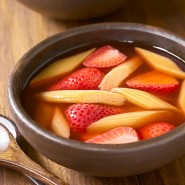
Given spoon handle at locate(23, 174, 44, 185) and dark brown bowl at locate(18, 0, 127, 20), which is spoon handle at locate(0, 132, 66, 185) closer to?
spoon handle at locate(23, 174, 44, 185)

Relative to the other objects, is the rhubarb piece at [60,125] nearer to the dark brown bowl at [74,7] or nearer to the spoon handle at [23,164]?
the spoon handle at [23,164]

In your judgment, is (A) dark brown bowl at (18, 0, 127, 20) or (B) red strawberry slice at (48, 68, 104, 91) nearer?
(B) red strawberry slice at (48, 68, 104, 91)

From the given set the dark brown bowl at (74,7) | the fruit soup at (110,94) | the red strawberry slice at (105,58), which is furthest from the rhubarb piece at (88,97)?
the dark brown bowl at (74,7)

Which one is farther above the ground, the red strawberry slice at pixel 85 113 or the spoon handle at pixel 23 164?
the red strawberry slice at pixel 85 113

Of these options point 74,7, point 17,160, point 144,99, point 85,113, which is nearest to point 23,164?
point 17,160

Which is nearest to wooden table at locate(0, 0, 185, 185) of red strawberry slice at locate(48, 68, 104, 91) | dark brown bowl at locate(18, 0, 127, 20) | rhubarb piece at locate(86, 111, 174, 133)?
dark brown bowl at locate(18, 0, 127, 20)
